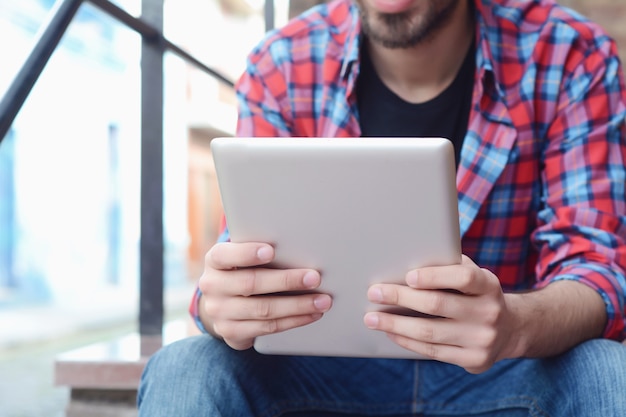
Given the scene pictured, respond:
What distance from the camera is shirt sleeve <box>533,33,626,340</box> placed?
0.92 m

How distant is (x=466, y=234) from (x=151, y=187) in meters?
0.69

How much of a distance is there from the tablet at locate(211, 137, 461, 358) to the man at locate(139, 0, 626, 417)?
20 mm

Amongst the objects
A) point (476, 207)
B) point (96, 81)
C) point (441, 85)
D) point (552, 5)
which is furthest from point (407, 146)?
point (96, 81)

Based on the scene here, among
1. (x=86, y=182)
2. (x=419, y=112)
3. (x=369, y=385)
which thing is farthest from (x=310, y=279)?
(x=86, y=182)

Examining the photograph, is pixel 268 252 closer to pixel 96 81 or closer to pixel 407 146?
pixel 407 146

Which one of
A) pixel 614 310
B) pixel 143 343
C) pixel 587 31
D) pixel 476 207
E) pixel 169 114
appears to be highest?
pixel 169 114

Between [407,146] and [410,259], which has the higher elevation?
[407,146]

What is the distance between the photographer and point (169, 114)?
36.1 feet

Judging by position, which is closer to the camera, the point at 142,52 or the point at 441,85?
the point at 441,85

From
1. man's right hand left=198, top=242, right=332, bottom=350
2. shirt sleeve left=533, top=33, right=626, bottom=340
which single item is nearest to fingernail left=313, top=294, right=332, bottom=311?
man's right hand left=198, top=242, right=332, bottom=350

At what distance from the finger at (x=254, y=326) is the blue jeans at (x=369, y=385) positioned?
73 mm

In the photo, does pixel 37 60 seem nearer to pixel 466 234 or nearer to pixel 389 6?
pixel 389 6

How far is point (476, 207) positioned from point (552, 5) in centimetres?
40

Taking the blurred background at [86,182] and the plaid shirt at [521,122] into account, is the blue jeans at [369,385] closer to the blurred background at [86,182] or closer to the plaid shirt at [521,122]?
the plaid shirt at [521,122]
